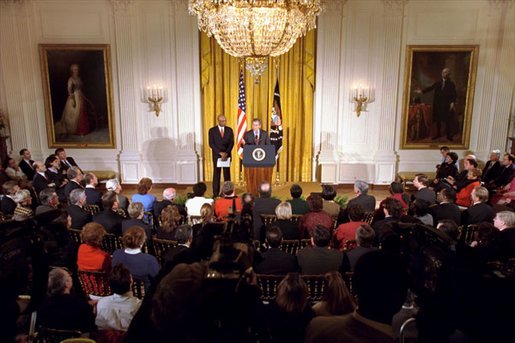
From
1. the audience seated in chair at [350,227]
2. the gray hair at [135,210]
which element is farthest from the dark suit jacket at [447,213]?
the gray hair at [135,210]

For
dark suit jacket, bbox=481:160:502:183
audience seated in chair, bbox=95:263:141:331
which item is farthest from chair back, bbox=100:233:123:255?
dark suit jacket, bbox=481:160:502:183

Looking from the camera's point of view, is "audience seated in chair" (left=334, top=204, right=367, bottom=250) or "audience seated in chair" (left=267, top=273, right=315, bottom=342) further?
"audience seated in chair" (left=334, top=204, right=367, bottom=250)

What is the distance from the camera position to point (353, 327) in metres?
1.89

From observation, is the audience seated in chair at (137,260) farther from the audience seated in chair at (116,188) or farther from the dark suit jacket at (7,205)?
the dark suit jacket at (7,205)

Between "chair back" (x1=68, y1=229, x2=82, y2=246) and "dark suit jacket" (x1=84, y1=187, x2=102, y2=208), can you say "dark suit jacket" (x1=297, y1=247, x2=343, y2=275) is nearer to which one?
"chair back" (x1=68, y1=229, x2=82, y2=246)

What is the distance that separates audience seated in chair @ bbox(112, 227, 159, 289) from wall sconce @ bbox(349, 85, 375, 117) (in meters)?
7.02

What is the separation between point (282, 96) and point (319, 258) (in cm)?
670

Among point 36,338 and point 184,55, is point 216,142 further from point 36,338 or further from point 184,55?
point 36,338

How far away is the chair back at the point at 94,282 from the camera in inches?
155

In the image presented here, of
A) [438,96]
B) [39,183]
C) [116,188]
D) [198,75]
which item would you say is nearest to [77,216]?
[116,188]

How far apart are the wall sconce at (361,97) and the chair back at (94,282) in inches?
293

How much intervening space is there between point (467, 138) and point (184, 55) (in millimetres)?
6741

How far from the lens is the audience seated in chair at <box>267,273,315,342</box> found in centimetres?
296

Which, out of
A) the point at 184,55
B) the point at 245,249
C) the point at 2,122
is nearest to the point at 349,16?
the point at 184,55
